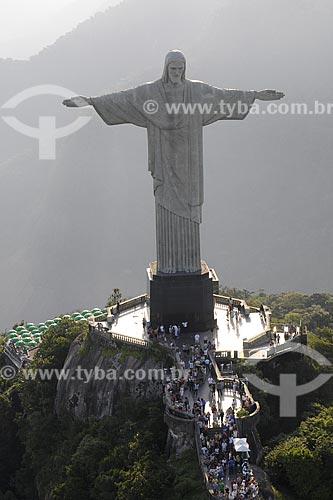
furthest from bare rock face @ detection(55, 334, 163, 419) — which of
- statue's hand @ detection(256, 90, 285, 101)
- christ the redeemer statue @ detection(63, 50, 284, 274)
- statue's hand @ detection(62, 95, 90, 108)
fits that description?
statue's hand @ detection(256, 90, 285, 101)

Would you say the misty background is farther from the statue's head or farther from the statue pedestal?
the statue's head

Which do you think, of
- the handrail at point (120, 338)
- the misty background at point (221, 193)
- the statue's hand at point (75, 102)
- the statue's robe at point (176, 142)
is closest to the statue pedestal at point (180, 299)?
the statue's robe at point (176, 142)

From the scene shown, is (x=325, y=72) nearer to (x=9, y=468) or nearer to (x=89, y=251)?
(x=89, y=251)

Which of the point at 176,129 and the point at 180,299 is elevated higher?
the point at 176,129

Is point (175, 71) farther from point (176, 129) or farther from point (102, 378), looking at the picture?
point (102, 378)

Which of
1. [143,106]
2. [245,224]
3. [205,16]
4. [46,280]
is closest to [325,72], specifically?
[245,224]

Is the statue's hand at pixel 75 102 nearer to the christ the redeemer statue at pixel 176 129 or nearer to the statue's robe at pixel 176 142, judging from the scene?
the christ the redeemer statue at pixel 176 129

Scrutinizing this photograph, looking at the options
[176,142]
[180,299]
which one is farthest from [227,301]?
[176,142]
